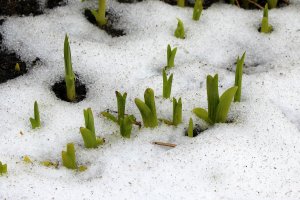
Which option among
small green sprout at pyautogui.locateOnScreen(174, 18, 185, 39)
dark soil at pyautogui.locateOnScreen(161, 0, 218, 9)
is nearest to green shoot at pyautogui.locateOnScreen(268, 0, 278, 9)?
dark soil at pyautogui.locateOnScreen(161, 0, 218, 9)

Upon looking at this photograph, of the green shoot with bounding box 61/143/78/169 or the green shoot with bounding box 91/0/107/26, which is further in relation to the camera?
the green shoot with bounding box 91/0/107/26

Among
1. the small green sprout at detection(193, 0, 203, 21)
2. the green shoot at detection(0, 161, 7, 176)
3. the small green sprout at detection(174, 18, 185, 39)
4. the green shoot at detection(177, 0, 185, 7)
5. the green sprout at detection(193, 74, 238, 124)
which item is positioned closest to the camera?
the green shoot at detection(0, 161, 7, 176)

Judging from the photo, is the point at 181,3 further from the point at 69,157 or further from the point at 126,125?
the point at 69,157

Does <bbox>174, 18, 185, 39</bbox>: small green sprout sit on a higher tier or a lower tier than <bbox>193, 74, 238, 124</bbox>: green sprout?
higher

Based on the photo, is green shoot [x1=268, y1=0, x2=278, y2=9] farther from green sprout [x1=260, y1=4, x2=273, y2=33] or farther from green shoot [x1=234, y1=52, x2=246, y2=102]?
green shoot [x1=234, y1=52, x2=246, y2=102]

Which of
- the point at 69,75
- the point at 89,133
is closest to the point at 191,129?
the point at 89,133
